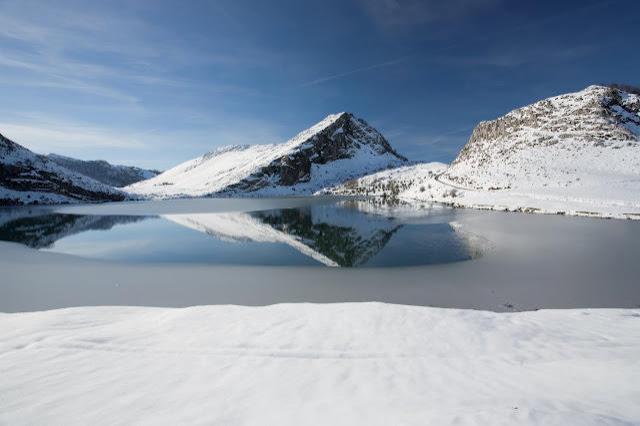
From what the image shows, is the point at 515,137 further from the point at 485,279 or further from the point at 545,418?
the point at 545,418

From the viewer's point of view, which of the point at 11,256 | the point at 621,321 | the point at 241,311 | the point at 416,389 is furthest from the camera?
the point at 11,256

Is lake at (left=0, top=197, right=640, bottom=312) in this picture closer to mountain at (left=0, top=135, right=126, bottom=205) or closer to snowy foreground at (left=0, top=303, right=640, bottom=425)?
snowy foreground at (left=0, top=303, right=640, bottom=425)

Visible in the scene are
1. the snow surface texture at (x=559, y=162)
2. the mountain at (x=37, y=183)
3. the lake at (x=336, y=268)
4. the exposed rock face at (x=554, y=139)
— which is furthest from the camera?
the mountain at (x=37, y=183)

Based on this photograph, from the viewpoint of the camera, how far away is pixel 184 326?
1012 centimetres

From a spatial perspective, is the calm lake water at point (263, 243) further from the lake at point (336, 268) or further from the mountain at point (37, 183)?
the mountain at point (37, 183)

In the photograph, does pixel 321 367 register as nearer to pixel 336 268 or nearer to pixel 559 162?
pixel 336 268

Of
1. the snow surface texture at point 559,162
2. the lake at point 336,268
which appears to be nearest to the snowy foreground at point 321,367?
the lake at point 336,268

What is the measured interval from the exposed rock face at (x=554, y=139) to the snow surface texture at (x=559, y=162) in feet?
0.52

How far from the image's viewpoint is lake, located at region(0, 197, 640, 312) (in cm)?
1424

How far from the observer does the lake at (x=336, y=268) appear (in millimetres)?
14242

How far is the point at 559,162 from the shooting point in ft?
226

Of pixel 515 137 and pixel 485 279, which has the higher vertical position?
pixel 515 137

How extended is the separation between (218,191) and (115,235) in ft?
487

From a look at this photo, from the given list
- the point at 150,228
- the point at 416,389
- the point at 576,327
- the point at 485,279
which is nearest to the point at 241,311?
the point at 416,389
